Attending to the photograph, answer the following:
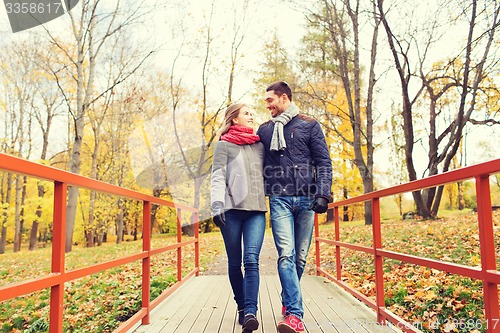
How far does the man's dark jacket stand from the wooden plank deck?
112cm

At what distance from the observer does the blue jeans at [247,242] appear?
323 cm

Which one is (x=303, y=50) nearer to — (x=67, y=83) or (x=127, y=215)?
(x=67, y=83)

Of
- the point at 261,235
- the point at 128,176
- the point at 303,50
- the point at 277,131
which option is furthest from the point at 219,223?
the point at 128,176

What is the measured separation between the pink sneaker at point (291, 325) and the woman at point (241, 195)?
0.25 m

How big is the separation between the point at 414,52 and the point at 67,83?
1347 centimetres

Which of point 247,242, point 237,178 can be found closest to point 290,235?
point 247,242

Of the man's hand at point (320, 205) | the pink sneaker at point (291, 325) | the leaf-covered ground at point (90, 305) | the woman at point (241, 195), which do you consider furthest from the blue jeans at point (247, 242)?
the leaf-covered ground at point (90, 305)

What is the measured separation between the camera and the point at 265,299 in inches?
190

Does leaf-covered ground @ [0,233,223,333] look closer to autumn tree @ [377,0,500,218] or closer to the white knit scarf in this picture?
Answer: the white knit scarf

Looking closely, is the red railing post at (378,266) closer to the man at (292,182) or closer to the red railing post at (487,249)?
the man at (292,182)

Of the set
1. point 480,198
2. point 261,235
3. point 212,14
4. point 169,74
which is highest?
point 212,14

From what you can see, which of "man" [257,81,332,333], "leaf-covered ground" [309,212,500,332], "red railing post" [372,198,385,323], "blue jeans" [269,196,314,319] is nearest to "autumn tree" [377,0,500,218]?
"leaf-covered ground" [309,212,500,332]

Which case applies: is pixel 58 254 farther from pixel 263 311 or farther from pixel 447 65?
pixel 447 65

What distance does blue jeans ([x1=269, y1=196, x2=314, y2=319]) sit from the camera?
10.7 feet
